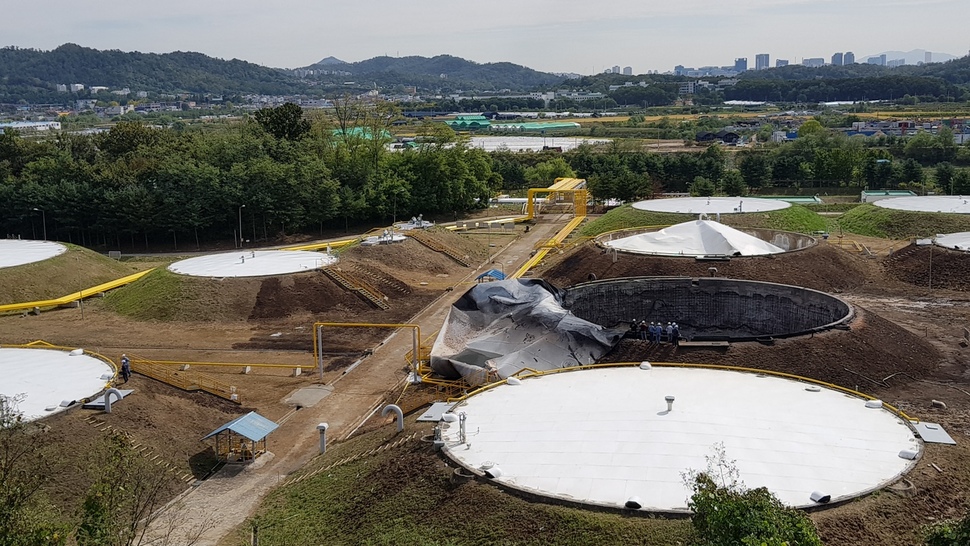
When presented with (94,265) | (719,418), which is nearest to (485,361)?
(719,418)

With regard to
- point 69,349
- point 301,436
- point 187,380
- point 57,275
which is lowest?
point 301,436

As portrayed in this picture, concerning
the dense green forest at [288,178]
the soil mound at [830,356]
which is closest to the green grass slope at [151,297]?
the dense green forest at [288,178]

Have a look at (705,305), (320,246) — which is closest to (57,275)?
(320,246)

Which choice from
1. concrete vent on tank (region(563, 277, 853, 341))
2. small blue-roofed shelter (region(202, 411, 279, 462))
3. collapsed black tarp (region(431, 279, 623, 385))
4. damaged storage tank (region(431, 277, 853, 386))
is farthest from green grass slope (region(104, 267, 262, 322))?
concrete vent on tank (region(563, 277, 853, 341))

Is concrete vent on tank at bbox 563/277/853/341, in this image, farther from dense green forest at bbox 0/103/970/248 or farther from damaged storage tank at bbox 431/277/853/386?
dense green forest at bbox 0/103/970/248

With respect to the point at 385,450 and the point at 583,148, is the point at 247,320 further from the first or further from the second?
the point at 583,148

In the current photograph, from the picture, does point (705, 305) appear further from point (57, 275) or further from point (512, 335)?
point (57, 275)
